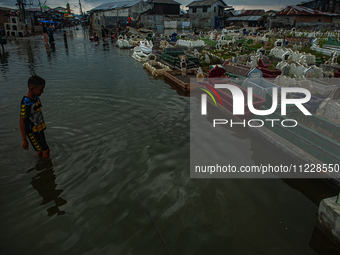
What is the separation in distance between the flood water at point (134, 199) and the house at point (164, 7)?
58449mm

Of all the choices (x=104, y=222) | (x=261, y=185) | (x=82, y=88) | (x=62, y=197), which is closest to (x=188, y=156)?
(x=261, y=185)

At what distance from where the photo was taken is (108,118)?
8859 mm

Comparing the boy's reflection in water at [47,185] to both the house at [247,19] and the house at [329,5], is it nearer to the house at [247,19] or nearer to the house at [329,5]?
the house at [329,5]

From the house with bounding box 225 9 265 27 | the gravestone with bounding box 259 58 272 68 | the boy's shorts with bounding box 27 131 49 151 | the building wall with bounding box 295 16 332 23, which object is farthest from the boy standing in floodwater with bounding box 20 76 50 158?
the house with bounding box 225 9 265 27

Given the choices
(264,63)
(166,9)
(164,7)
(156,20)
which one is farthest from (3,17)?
(264,63)

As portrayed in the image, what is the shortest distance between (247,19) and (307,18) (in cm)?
1808

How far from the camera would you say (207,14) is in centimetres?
5803

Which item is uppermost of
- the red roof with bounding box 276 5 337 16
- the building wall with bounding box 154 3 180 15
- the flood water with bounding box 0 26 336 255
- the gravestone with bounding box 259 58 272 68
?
the building wall with bounding box 154 3 180 15

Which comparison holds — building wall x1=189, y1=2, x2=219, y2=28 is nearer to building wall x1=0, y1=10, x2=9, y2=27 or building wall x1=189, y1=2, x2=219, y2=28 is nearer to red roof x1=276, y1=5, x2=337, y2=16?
red roof x1=276, y1=5, x2=337, y2=16

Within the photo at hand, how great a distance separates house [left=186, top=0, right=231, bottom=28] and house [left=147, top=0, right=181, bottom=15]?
4487 millimetres

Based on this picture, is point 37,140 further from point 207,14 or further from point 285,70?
point 207,14

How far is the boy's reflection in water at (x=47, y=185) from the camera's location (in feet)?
15.5

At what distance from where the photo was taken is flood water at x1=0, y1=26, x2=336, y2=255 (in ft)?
13.0

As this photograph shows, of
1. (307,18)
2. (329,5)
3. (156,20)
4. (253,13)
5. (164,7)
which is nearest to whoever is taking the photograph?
(307,18)
